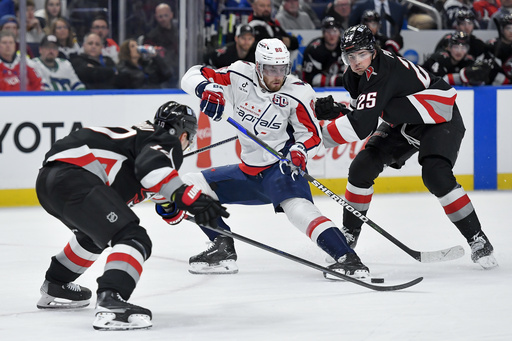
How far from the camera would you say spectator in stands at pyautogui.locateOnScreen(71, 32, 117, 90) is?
7.47 metres

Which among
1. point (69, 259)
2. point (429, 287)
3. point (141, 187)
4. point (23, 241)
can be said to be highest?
point (141, 187)

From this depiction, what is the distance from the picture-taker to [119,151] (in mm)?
3701

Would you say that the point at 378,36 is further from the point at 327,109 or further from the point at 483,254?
the point at 483,254

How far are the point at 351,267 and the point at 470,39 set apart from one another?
16.1 ft

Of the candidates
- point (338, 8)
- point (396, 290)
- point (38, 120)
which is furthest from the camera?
point (338, 8)

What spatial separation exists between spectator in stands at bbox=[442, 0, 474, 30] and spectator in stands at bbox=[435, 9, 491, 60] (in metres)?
0.50

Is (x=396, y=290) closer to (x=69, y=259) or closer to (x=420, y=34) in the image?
(x=69, y=259)

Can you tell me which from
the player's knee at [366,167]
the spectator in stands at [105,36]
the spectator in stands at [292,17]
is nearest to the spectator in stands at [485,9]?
the spectator in stands at [292,17]

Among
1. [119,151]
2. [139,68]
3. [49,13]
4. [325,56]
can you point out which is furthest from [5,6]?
[119,151]

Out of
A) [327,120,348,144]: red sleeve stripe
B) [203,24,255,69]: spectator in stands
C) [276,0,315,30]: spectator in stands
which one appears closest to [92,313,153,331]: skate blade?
[327,120,348,144]: red sleeve stripe

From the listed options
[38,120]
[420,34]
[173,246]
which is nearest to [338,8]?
[420,34]

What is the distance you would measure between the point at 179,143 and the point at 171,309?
738 millimetres

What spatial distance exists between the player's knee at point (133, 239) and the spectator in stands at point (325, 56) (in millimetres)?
4888

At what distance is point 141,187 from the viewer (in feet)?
12.6
